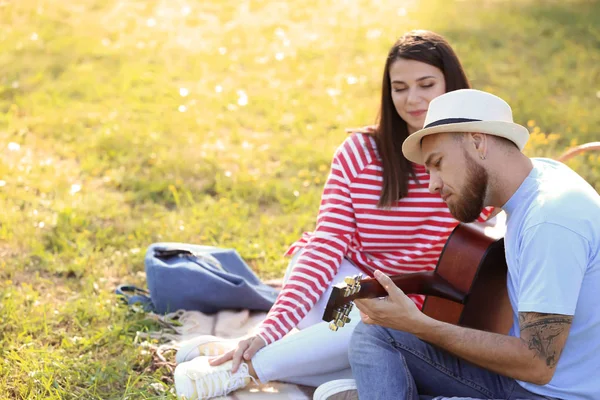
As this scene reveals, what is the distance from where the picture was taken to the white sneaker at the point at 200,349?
11.5ft

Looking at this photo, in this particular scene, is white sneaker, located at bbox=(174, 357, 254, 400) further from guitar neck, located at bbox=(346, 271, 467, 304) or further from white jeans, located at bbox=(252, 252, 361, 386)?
guitar neck, located at bbox=(346, 271, 467, 304)

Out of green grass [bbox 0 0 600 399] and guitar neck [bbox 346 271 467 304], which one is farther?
green grass [bbox 0 0 600 399]

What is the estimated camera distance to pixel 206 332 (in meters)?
3.91

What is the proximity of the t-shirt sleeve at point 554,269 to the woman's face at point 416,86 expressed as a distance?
113cm

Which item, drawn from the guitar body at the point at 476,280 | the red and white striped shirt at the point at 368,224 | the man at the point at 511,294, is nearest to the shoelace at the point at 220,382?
the red and white striped shirt at the point at 368,224

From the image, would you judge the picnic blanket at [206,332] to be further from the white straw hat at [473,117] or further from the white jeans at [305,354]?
the white straw hat at [473,117]

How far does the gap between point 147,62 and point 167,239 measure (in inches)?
134

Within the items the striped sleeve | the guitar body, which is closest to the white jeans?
the striped sleeve

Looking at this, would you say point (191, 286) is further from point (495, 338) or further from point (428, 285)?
point (495, 338)

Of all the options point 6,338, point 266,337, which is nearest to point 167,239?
point 6,338

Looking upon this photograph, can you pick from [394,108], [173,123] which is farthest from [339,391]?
[173,123]

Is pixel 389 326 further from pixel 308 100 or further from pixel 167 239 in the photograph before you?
pixel 308 100

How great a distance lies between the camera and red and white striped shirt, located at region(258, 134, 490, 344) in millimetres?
3549

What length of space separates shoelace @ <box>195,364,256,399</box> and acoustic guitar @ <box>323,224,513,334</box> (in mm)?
766
